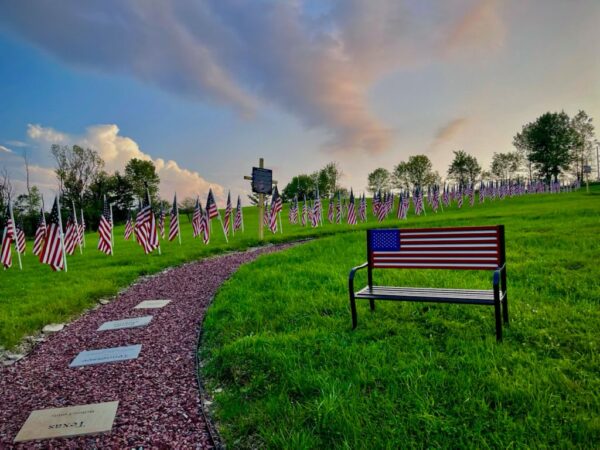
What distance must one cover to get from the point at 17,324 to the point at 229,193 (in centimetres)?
1779

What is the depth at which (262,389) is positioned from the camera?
12.5 feet

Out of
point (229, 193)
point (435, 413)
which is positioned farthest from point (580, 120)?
point (435, 413)

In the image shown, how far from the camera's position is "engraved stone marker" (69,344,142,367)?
518 centimetres

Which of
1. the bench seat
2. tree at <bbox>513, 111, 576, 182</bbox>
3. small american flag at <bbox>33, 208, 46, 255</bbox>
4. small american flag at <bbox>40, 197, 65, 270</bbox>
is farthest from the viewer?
tree at <bbox>513, 111, 576, 182</bbox>

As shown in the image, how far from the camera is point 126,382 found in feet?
14.6

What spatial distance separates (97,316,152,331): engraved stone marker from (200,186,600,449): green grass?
1469mm

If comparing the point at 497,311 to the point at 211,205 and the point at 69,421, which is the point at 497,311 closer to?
the point at 69,421

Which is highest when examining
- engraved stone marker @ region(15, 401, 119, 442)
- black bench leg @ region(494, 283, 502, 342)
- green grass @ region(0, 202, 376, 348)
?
black bench leg @ region(494, 283, 502, 342)

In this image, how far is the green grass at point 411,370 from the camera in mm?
2836

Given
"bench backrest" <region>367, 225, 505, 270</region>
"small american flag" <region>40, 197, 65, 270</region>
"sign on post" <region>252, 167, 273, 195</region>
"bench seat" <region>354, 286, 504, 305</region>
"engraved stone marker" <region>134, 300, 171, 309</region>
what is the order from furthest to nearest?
"sign on post" <region>252, 167, 273, 195</region>, "small american flag" <region>40, 197, 65, 270</region>, "engraved stone marker" <region>134, 300, 171, 309</region>, "bench backrest" <region>367, 225, 505, 270</region>, "bench seat" <region>354, 286, 504, 305</region>

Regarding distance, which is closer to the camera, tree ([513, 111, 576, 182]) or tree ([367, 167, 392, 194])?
tree ([513, 111, 576, 182])

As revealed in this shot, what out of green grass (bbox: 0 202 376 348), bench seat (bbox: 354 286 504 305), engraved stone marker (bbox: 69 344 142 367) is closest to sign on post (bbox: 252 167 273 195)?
green grass (bbox: 0 202 376 348)

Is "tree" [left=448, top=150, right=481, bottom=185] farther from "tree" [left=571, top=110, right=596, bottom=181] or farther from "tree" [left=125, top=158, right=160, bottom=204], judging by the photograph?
"tree" [left=125, top=158, right=160, bottom=204]

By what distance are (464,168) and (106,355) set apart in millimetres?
94894
